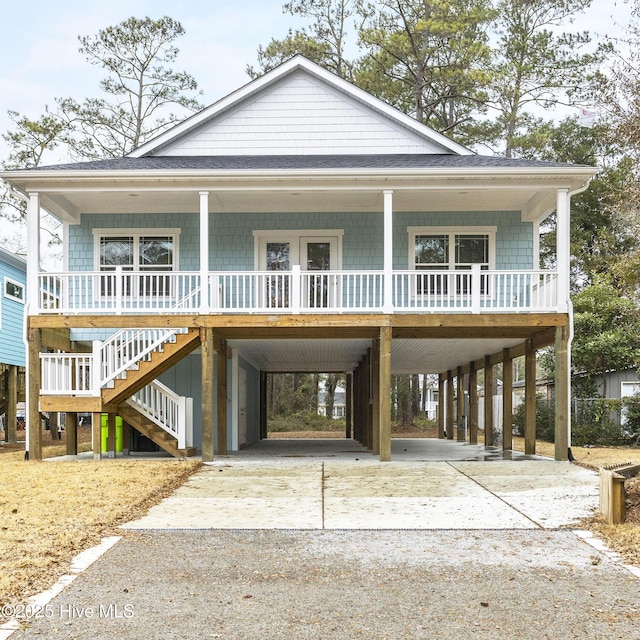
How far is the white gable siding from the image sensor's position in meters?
18.5

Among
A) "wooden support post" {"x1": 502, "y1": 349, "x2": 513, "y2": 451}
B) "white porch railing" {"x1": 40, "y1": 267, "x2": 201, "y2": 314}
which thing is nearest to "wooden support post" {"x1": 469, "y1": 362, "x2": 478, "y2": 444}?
"wooden support post" {"x1": 502, "y1": 349, "x2": 513, "y2": 451}

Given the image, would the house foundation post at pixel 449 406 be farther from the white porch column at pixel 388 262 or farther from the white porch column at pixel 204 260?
the white porch column at pixel 204 260

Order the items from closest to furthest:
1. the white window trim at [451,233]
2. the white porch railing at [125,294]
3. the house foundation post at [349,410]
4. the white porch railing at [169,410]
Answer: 1. the white porch railing at [125,294]
2. the white porch railing at [169,410]
3. the white window trim at [451,233]
4. the house foundation post at [349,410]

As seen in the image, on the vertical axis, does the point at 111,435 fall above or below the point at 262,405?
above

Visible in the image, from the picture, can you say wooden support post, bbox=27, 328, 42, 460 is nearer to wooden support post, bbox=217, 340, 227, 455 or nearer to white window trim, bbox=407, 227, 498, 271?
wooden support post, bbox=217, 340, 227, 455

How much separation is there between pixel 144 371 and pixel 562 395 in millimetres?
7565

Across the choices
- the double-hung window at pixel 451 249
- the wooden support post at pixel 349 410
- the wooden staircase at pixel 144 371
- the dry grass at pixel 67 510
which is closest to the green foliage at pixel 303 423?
the wooden support post at pixel 349 410

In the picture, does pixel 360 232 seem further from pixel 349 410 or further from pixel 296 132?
pixel 349 410

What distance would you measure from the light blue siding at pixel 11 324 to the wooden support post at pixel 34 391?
731cm

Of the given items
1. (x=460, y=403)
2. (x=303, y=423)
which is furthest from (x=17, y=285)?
(x=303, y=423)

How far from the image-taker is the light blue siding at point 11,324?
21656 mm

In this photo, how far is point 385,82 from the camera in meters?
29.9

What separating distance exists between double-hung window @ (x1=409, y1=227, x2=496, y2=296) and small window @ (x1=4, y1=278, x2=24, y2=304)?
11715 mm

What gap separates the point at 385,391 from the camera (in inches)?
562
